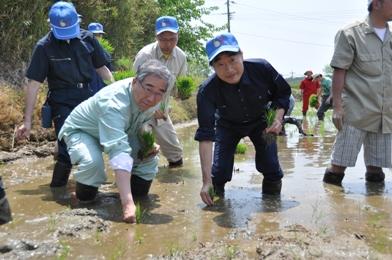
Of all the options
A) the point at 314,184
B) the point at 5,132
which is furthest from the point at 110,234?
the point at 5,132

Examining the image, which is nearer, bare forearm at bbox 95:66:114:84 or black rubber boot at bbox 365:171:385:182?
bare forearm at bbox 95:66:114:84

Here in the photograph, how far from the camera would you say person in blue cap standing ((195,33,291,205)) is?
152 inches

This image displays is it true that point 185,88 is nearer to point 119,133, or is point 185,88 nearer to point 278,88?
point 278,88

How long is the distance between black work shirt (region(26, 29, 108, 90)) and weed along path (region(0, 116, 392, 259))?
3.37 ft

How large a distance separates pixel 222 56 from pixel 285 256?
1.64 m

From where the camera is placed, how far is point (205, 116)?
13.3 feet

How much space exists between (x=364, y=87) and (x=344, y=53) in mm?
378

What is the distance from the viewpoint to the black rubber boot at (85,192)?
4.05 meters

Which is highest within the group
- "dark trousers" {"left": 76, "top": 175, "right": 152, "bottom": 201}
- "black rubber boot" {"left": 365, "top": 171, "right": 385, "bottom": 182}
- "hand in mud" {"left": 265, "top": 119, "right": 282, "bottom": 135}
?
"hand in mud" {"left": 265, "top": 119, "right": 282, "bottom": 135}

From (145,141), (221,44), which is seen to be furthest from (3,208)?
(221,44)

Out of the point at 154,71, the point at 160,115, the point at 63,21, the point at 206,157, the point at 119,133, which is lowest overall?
the point at 206,157

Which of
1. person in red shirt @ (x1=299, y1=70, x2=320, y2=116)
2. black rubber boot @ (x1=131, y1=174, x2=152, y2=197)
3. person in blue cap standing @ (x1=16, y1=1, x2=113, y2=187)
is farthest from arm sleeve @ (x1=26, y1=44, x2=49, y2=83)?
person in red shirt @ (x1=299, y1=70, x2=320, y2=116)

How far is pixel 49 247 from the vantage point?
2.92 meters

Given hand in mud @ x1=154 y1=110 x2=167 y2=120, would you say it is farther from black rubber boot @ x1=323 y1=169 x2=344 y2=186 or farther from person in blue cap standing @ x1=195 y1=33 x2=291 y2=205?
black rubber boot @ x1=323 y1=169 x2=344 y2=186
